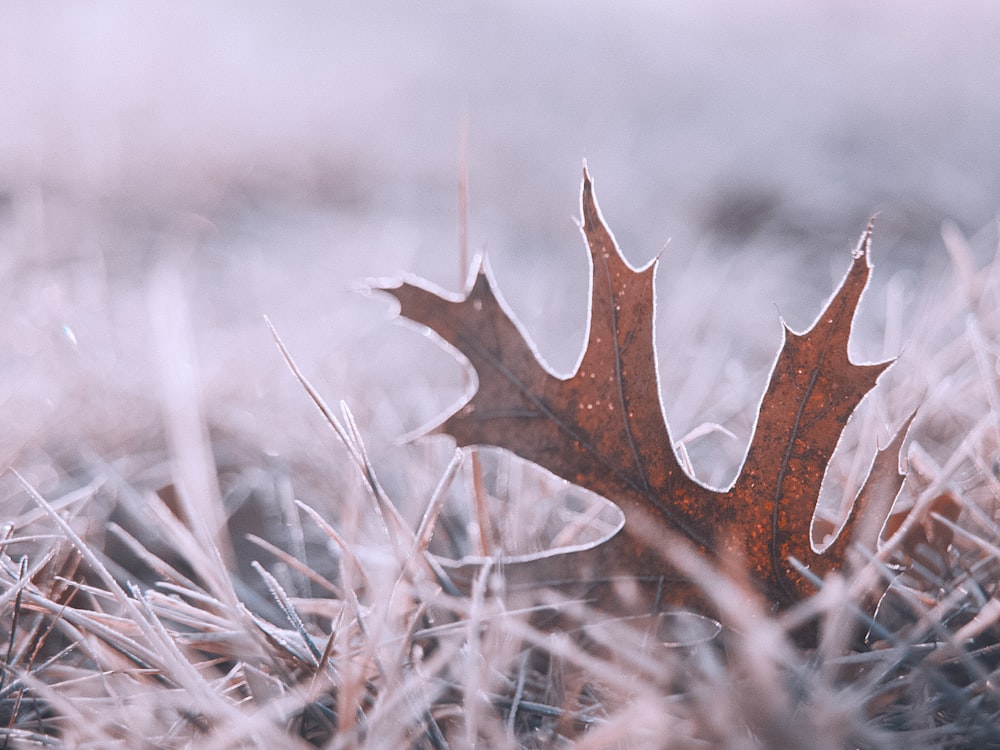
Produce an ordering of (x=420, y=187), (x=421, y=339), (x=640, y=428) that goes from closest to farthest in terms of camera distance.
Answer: (x=640, y=428) < (x=421, y=339) < (x=420, y=187)

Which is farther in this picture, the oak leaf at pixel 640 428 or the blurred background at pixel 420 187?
the blurred background at pixel 420 187

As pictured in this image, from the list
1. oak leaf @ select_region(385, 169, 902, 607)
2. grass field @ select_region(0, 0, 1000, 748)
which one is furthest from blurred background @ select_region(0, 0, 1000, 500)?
oak leaf @ select_region(385, 169, 902, 607)

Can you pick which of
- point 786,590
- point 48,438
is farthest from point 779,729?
point 48,438

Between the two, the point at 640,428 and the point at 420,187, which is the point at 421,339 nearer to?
the point at 640,428

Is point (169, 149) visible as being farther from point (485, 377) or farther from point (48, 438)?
point (485, 377)

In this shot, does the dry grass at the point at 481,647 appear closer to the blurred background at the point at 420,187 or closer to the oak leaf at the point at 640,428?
the oak leaf at the point at 640,428

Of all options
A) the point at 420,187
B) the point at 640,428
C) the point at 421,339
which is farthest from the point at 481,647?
the point at 420,187

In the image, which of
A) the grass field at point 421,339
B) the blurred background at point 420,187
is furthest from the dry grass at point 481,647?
the blurred background at point 420,187
